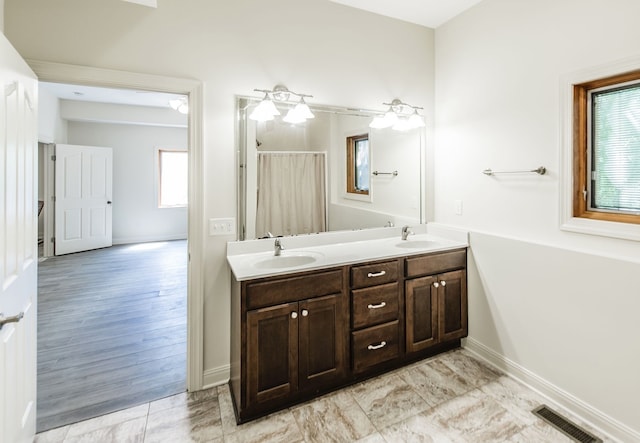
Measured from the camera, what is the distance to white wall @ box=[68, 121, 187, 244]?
6.66 m

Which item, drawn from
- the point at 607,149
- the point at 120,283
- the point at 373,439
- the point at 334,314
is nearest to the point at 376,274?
the point at 334,314

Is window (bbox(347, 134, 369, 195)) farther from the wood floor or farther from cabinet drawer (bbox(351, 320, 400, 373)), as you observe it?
the wood floor

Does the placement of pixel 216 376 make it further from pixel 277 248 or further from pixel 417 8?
pixel 417 8

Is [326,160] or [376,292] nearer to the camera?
[376,292]

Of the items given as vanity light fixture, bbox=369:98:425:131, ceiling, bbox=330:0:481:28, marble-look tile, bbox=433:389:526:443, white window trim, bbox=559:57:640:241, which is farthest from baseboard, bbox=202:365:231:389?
ceiling, bbox=330:0:481:28

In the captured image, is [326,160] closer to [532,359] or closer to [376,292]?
[376,292]

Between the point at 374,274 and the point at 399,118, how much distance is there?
1414 mm

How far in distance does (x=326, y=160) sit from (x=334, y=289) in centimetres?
110

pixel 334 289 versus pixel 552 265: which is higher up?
pixel 552 265

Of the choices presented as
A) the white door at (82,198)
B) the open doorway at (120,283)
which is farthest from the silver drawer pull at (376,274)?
the white door at (82,198)

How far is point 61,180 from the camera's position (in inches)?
228

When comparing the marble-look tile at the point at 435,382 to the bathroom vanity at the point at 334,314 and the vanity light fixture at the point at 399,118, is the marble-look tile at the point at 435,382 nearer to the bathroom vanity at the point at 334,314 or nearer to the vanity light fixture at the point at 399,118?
the bathroom vanity at the point at 334,314

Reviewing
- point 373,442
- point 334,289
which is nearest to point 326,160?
point 334,289

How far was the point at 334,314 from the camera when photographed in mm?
2055
